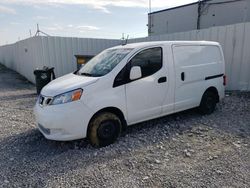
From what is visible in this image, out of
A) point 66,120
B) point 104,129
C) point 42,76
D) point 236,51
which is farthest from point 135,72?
point 42,76

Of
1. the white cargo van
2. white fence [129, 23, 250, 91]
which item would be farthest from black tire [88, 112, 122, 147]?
white fence [129, 23, 250, 91]

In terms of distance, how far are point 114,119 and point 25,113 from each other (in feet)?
11.3

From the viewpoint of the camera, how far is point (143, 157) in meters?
3.62

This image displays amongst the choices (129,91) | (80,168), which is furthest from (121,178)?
(129,91)

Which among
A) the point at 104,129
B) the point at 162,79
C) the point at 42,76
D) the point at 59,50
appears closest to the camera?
A: the point at 104,129

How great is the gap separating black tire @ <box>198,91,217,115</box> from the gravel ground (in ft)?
0.83

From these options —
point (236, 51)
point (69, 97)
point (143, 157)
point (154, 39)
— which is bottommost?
point (143, 157)

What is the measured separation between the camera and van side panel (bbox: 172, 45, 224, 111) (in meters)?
4.80

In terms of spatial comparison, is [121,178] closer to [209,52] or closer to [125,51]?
[125,51]

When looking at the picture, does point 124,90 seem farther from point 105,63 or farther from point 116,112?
point 105,63

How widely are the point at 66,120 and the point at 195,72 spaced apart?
3.06 meters

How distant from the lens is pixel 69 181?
3.05m

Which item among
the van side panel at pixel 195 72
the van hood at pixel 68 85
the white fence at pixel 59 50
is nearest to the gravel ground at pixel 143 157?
the van side panel at pixel 195 72

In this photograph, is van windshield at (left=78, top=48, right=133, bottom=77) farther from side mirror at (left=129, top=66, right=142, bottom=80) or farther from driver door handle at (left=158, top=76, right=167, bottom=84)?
driver door handle at (left=158, top=76, right=167, bottom=84)
